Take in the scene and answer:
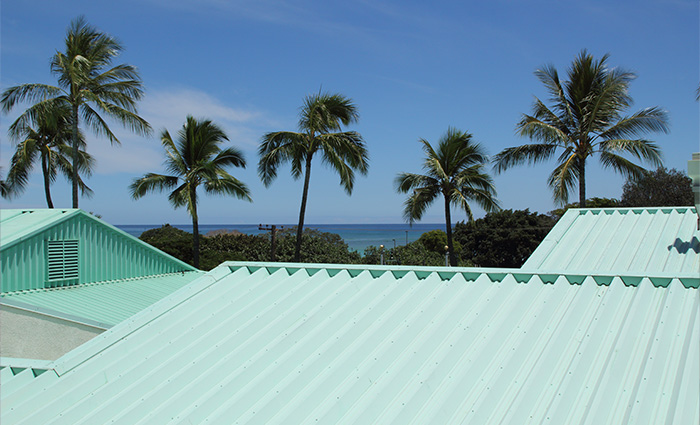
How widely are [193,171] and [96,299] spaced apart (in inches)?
453

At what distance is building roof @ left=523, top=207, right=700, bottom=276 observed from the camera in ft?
26.5

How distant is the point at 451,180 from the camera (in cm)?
2416

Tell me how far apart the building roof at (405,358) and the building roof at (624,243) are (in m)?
3.38

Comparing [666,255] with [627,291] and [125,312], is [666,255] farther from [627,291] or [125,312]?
[125,312]

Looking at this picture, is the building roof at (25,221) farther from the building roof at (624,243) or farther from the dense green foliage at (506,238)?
the dense green foliage at (506,238)

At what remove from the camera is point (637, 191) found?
1694 inches

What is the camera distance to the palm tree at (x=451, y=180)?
931 inches

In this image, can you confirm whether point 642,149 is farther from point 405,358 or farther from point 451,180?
point 405,358

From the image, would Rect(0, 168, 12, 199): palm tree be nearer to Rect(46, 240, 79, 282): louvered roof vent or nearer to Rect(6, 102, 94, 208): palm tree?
Rect(6, 102, 94, 208): palm tree

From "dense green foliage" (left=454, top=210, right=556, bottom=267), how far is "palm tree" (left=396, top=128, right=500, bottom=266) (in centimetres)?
1685

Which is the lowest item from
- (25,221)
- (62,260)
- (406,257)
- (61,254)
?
(406,257)

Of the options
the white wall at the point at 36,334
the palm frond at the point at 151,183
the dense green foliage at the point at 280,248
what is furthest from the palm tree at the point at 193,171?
the white wall at the point at 36,334

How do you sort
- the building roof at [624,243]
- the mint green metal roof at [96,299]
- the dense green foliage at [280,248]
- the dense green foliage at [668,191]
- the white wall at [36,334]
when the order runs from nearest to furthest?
the building roof at [624,243] → the white wall at [36,334] → the mint green metal roof at [96,299] → the dense green foliage at [280,248] → the dense green foliage at [668,191]

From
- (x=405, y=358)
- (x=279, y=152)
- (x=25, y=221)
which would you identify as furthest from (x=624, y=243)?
(x=279, y=152)
